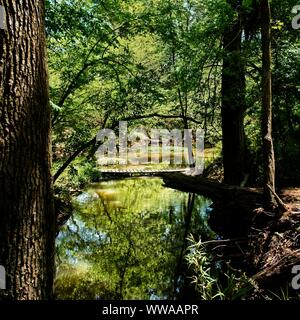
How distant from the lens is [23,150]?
235 cm

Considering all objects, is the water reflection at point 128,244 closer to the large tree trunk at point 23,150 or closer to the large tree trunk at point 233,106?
the large tree trunk at point 233,106

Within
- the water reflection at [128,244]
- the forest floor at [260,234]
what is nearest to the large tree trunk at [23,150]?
the forest floor at [260,234]

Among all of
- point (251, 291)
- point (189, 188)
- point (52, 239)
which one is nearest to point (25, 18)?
point (52, 239)

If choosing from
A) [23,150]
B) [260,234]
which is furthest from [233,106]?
[23,150]

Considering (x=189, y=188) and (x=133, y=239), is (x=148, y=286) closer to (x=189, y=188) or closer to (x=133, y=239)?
(x=133, y=239)

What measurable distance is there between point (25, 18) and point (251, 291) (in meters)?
3.73

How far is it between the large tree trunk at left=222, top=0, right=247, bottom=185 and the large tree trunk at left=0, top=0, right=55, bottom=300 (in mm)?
6664

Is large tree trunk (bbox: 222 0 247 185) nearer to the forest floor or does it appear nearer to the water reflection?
the water reflection

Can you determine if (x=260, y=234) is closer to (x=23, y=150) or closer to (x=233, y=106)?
(x=23, y=150)

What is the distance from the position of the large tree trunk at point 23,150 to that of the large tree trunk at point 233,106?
666 centimetres

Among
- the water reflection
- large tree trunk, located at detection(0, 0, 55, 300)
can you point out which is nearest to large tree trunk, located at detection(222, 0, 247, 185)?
the water reflection

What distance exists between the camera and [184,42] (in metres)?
9.52

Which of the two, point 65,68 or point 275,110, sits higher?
point 65,68

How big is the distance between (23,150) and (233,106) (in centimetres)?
734
